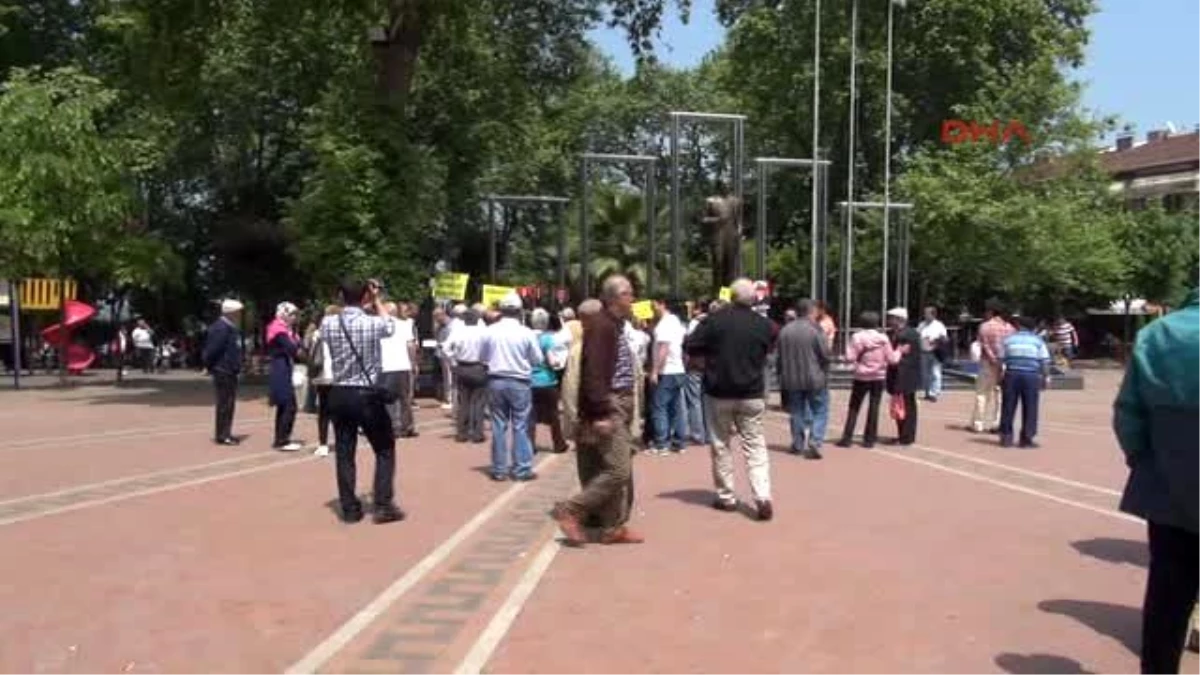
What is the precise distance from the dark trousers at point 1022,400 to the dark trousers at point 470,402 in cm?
612

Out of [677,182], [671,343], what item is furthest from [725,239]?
[671,343]

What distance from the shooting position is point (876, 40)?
4447cm

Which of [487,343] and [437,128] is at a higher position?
[437,128]

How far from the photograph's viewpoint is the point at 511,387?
1161cm

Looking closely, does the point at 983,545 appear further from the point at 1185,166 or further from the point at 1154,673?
the point at 1185,166

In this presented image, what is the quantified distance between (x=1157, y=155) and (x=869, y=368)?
2347 inches

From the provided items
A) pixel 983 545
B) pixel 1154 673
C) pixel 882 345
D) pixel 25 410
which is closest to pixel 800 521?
pixel 983 545

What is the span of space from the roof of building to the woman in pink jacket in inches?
2054

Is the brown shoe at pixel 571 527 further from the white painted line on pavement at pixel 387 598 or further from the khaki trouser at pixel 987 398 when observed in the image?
the khaki trouser at pixel 987 398

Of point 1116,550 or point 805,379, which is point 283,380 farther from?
point 1116,550

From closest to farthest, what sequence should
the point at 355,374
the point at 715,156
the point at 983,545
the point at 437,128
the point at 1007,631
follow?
the point at 1007,631 → the point at 983,545 → the point at 355,374 → the point at 437,128 → the point at 715,156

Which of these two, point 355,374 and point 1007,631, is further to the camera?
point 355,374

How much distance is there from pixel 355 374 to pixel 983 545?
4596 mm

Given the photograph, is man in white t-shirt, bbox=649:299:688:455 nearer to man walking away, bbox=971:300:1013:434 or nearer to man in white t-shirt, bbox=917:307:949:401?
man walking away, bbox=971:300:1013:434
